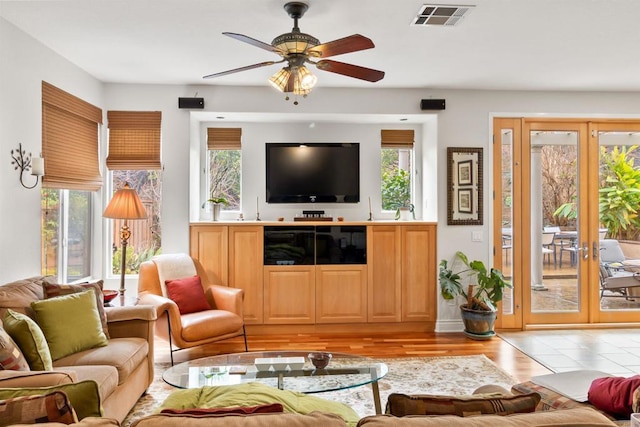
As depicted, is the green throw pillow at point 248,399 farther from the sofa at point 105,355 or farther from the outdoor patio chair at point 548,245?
the outdoor patio chair at point 548,245

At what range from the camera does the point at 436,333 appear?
4.85 m

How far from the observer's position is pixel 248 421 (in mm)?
954

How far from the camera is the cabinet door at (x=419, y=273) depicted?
4.89 m

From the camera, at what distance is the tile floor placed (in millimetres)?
3828

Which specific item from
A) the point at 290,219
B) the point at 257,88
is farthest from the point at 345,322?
the point at 257,88

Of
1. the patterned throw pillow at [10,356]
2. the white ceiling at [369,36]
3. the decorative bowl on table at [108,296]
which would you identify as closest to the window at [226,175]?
the white ceiling at [369,36]

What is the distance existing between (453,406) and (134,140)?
4.43 m

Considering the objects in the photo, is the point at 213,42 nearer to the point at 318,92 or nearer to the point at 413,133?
the point at 318,92

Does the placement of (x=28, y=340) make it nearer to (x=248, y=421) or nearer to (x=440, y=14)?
(x=248, y=421)

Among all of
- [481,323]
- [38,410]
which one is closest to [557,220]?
[481,323]

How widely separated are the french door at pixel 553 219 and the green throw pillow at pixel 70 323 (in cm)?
412

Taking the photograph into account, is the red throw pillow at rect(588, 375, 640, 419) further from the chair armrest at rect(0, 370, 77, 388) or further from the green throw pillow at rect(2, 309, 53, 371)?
the green throw pillow at rect(2, 309, 53, 371)

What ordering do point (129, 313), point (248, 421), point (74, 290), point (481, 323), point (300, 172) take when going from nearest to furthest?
1. point (248, 421)
2. point (74, 290)
3. point (129, 313)
4. point (481, 323)
5. point (300, 172)

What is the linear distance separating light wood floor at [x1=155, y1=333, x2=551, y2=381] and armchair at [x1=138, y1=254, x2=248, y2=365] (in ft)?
0.74
